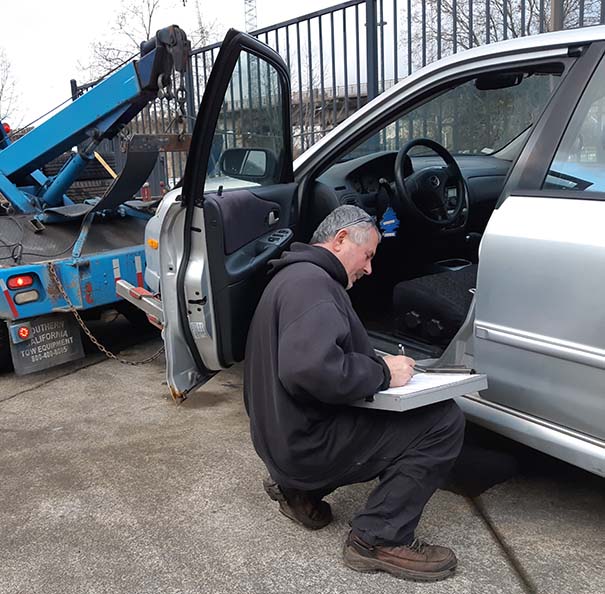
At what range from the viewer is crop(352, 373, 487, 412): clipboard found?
83.8 inches

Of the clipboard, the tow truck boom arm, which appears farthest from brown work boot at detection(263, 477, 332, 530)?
the tow truck boom arm

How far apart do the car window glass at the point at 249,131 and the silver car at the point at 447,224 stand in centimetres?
1

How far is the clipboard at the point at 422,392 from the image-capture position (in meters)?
2.13

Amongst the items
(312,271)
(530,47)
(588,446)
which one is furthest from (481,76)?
(588,446)

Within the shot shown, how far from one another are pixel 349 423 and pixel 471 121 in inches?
108

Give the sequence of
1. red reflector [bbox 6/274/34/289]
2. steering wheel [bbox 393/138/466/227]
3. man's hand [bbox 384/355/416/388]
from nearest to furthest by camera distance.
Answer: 1. man's hand [bbox 384/355/416/388]
2. steering wheel [bbox 393/138/466/227]
3. red reflector [bbox 6/274/34/289]

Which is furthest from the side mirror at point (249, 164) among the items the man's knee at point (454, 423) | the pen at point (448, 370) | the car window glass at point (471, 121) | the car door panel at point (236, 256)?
the man's knee at point (454, 423)

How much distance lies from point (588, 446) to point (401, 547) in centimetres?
71

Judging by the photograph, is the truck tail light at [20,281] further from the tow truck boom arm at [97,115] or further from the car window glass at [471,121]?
the car window glass at [471,121]

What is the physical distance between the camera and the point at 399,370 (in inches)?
91.0

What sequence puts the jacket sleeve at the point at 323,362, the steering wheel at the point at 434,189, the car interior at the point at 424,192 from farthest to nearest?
the steering wheel at the point at 434,189, the car interior at the point at 424,192, the jacket sleeve at the point at 323,362

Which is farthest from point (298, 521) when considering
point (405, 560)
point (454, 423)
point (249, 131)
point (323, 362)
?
point (249, 131)

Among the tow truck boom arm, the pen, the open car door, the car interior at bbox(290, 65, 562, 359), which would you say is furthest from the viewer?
the tow truck boom arm

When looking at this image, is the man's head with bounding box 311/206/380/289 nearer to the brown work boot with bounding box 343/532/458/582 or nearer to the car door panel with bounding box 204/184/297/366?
the car door panel with bounding box 204/184/297/366
